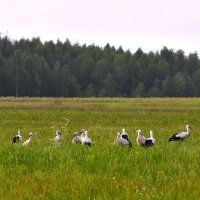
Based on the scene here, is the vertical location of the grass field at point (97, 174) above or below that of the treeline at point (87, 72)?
below

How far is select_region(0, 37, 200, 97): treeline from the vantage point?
4820 inches

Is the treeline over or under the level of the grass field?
over

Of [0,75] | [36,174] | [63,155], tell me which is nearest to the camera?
[36,174]

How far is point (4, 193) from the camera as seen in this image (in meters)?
8.26

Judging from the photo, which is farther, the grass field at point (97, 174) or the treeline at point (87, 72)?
the treeline at point (87, 72)

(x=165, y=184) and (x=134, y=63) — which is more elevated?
(x=134, y=63)

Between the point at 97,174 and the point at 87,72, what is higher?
the point at 87,72

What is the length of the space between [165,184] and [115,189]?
1072mm

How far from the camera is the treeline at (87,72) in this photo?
A: 402 ft

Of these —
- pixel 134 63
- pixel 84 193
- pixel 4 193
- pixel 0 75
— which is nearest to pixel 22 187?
pixel 4 193

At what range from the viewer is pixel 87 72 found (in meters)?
144

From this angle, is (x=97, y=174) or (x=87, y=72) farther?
(x=87, y=72)

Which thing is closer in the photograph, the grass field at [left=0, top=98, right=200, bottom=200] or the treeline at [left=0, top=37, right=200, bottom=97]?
the grass field at [left=0, top=98, right=200, bottom=200]

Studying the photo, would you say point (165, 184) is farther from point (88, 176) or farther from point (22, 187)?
point (22, 187)
